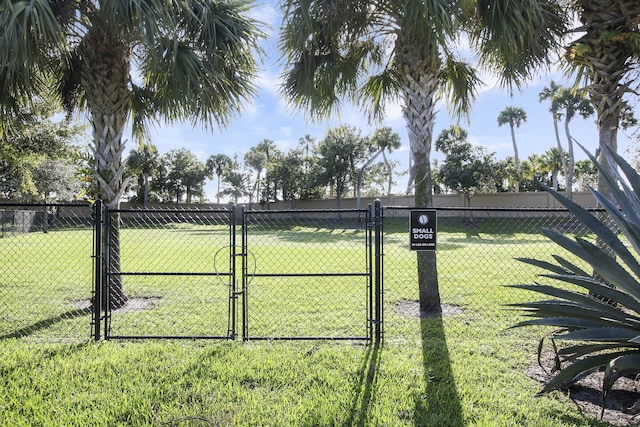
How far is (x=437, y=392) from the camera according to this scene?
3389 mm

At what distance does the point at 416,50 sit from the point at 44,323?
6.59 metres

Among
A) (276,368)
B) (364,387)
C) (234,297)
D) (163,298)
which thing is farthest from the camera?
(163,298)

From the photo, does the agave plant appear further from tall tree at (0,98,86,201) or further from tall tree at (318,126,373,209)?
tall tree at (318,126,373,209)

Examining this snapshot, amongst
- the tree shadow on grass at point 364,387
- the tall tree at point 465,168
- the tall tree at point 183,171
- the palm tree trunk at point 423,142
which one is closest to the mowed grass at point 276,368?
the tree shadow on grass at point 364,387

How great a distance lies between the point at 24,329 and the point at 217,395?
12.0 ft

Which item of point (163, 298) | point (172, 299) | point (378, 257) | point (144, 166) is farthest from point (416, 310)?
point (144, 166)

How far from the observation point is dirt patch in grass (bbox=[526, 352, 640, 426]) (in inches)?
118

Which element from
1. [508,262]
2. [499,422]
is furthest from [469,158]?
[499,422]

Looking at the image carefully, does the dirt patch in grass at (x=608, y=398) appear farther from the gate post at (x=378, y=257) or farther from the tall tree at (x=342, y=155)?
the tall tree at (x=342, y=155)

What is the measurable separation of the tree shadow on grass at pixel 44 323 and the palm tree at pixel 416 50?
15.7 ft

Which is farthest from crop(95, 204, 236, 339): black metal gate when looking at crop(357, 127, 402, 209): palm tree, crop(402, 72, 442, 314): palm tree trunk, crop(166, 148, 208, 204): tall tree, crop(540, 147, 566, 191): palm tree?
crop(166, 148, 208, 204): tall tree

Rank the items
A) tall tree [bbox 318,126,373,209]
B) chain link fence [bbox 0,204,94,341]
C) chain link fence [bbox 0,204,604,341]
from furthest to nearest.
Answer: tall tree [bbox 318,126,373,209] < chain link fence [bbox 0,204,94,341] < chain link fence [bbox 0,204,604,341]

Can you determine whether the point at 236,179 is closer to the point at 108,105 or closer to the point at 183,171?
the point at 183,171

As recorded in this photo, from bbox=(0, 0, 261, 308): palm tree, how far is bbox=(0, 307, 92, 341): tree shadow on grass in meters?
0.52
